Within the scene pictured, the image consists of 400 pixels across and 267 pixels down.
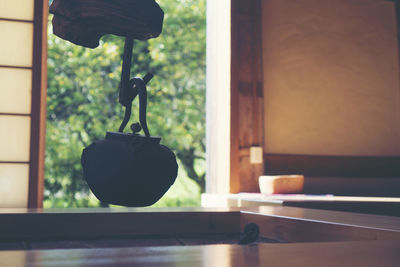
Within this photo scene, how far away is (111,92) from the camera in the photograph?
8711mm

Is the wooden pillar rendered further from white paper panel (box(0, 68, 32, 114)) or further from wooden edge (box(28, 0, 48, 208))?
white paper panel (box(0, 68, 32, 114))

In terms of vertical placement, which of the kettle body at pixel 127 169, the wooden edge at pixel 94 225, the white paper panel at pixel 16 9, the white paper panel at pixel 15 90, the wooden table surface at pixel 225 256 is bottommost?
the wooden edge at pixel 94 225

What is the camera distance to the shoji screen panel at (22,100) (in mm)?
3240

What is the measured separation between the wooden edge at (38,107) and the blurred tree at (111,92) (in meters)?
5.18

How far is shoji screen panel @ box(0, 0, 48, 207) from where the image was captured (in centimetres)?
324

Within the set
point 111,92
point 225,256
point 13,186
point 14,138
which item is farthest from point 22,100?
point 111,92

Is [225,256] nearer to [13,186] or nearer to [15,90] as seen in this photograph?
[13,186]

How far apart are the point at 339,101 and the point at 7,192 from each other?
9.40 ft

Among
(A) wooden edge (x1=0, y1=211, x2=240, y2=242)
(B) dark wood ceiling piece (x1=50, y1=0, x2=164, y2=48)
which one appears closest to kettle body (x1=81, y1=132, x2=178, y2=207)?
(B) dark wood ceiling piece (x1=50, y1=0, x2=164, y2=48)

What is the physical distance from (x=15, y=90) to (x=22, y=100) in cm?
9

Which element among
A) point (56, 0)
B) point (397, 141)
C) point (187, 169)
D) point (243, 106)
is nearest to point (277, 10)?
point (243, 106)

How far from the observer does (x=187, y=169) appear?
381 inches

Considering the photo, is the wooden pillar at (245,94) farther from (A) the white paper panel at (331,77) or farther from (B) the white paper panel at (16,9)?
(B) the white paper panel at (16,9)

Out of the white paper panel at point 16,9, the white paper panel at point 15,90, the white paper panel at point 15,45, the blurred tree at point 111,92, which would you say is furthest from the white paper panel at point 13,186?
the blurred tree at point 111,92
